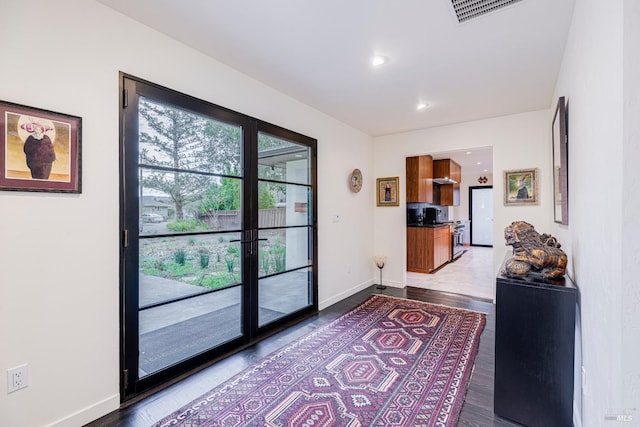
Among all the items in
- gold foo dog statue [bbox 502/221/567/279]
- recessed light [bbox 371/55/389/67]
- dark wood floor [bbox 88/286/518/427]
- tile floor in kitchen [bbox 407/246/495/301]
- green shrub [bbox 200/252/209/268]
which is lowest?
dark wood floor [bbox 88/286/518/427]

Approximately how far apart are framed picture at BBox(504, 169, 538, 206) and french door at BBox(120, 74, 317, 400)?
294 cm

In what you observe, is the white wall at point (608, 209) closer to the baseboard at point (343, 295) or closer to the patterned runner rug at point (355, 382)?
the patterned runner rug at point (355, 382)

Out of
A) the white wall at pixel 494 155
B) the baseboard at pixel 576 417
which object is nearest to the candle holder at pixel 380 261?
the white wall at pixel 494 155

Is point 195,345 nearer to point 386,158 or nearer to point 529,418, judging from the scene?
point 529,418

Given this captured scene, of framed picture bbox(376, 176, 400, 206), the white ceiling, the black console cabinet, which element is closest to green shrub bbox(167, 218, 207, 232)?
the white ceiling

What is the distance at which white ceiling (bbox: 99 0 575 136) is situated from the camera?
1852 mm

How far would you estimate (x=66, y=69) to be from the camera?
1.66 meters

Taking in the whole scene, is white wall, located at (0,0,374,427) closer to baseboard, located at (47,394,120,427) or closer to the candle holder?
baseboard, located at (47,394,120,427)

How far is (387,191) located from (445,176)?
8.23 feet

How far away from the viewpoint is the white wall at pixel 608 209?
0.90 metres

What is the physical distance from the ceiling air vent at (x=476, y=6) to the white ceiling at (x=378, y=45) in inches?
2.0

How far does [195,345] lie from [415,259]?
15.5 ft

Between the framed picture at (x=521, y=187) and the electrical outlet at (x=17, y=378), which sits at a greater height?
the framed picture at (x=521, y=187)

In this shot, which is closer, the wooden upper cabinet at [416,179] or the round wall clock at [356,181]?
the round wall clock at [356,181]
